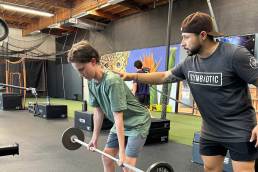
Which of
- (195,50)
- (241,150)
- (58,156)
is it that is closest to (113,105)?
(195,50)

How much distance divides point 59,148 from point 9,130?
1684 millimetres

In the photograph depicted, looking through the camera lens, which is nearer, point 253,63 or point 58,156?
point 253,63

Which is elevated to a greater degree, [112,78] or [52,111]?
[112,78]

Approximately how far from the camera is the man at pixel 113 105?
4.90 ft

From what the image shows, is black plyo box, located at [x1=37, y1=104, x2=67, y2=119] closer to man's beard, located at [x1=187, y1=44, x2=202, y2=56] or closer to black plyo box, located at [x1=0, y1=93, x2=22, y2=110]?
black plyo box, located at [x1=0, y1=93, x2=22, y2=110]

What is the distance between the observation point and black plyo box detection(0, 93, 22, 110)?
7.57 meters

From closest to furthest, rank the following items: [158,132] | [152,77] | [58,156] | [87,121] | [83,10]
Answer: [152,77] → [58,156] → [158,132] → [87,121] → [83,10]

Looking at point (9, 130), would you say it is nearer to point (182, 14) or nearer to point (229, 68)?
point (229, 68)

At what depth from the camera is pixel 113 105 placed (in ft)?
4.91

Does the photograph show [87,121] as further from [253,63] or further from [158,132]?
[253,63]

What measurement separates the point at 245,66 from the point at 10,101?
7.59 m

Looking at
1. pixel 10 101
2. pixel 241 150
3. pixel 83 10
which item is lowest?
pixel 10 101

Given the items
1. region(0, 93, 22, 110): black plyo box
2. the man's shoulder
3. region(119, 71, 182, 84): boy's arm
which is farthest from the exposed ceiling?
the man's shoulder

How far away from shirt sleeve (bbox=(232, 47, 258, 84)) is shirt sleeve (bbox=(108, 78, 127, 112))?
61cm
